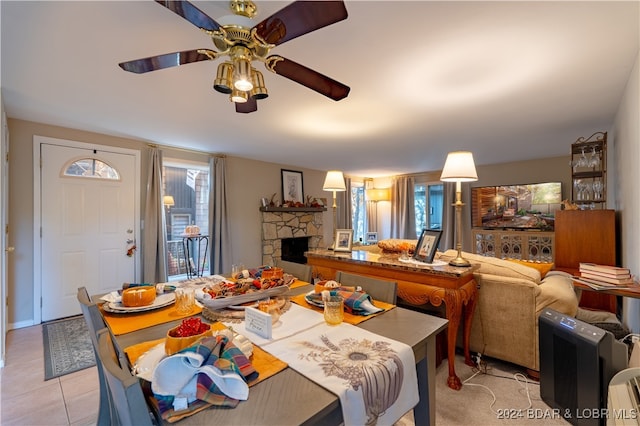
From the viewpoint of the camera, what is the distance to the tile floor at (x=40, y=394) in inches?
68.4

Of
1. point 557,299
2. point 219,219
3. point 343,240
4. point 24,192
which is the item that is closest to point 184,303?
point 343,240

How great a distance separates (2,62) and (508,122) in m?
4.42

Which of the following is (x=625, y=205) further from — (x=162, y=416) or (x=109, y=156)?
(x=109, y=156)

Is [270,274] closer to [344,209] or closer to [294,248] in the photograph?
[294,248]

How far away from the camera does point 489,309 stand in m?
2.18

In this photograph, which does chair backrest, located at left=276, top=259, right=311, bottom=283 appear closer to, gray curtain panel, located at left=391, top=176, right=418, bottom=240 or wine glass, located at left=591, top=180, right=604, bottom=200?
wine glass, located at left=591, top=180, right=604, bottom=200

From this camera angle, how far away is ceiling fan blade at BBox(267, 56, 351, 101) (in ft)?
4.80

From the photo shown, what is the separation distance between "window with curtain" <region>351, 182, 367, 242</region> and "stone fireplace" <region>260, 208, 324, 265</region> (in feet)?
5.40

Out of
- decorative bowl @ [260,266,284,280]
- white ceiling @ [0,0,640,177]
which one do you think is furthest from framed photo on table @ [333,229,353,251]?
white ceiling @ [0,0,640,177]

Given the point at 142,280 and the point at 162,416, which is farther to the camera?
the point at 142,280

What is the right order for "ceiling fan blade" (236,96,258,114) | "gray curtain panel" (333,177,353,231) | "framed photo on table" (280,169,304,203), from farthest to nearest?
"gray curtain panel" (333,177,353,231) < "framed photo on table" (280,169,304,203) < "ceiling fan blade" (236,96,258,114)

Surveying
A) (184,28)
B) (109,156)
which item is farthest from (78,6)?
(109,156)

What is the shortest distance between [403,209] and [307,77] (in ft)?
19.3

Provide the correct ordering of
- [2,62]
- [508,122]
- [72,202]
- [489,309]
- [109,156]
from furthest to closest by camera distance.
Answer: [109,156] < [72,202] < [508,122] < [489,309] < [2,62]
